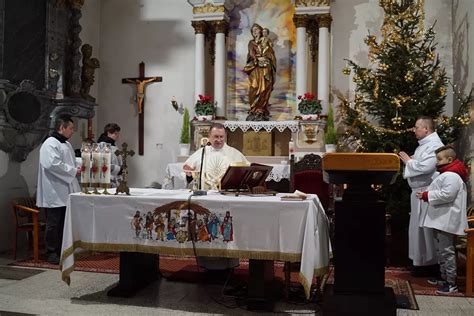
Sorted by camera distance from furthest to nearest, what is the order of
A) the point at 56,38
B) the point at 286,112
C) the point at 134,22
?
the point at 134,22 → the point at 286,112 → the point at 56,38

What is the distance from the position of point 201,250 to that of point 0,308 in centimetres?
190

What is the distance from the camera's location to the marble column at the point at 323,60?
29.5ft

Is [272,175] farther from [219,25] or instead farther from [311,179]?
[219,25]

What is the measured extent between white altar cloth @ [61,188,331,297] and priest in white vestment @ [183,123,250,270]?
736mm

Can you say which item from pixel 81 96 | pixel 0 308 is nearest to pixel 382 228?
pixel 0 308

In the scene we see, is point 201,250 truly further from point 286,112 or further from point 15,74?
point 286,112

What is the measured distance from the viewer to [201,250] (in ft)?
13.7

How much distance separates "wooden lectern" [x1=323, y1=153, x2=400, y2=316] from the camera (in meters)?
3.72

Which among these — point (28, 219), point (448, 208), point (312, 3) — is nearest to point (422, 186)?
point (448, 208)

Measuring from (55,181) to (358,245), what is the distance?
416 centimetres

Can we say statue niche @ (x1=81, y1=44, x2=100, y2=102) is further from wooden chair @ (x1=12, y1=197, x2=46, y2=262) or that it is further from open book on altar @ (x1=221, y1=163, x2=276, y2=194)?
open book on altar @ (x1=221, y1=163, x2=276, y2=194)

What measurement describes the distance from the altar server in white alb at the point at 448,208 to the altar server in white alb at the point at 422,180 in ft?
1.54

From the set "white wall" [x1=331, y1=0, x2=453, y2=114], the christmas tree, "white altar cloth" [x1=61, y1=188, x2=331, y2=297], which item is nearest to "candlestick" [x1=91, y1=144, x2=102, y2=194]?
"white altar cloth" [x1=61, y1=188, x2=331, y2=297]

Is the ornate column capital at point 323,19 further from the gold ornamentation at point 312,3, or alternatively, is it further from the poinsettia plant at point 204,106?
the poinsettia plant at point 204,106
